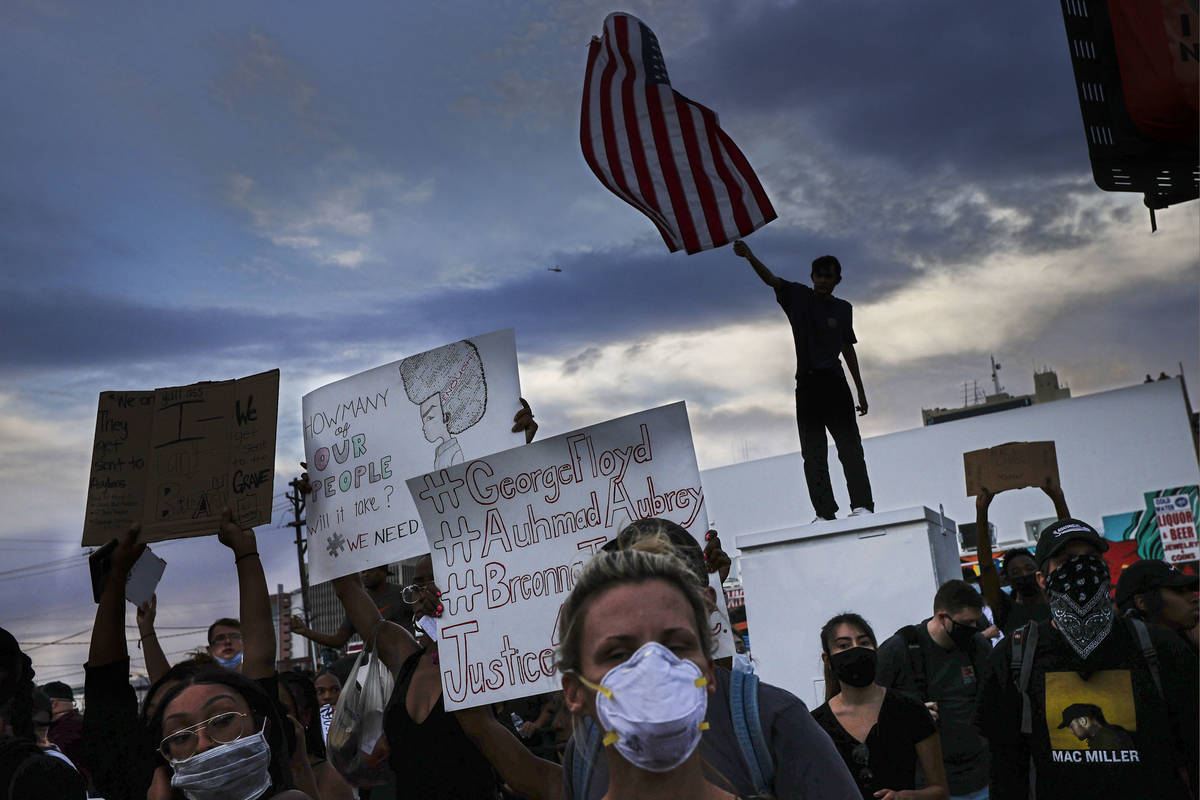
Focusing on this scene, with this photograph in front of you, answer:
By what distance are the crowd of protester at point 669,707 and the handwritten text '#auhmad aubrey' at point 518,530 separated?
0.59 feet

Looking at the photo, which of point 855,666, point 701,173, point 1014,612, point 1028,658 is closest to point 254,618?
point 855,666

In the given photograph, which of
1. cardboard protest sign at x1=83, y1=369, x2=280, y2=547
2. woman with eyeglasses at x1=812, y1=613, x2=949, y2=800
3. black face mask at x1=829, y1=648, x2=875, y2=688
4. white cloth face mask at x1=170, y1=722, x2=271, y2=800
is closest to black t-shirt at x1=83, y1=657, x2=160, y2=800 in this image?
white cloth face mask at x1=170, y1=722, x2=271, y2=800

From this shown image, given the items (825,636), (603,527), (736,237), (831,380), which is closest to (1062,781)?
(825,636)

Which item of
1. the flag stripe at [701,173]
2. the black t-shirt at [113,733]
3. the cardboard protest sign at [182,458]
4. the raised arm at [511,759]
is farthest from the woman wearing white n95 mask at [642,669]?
the flag stripe at [701,173]

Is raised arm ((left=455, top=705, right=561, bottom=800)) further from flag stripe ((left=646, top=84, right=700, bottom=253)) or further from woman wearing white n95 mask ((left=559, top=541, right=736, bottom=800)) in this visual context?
flag stripe ((left=646, top=84, right=700, bottom=253))

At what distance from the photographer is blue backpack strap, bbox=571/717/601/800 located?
2361mm

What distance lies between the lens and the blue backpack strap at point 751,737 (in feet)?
7.55

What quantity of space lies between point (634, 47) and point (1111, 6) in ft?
12.2

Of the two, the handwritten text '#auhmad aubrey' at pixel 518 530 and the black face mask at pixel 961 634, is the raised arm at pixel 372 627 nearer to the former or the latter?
the handwritten text '#auhmad aubrey' at pixel 518 530

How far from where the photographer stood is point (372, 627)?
476 cm

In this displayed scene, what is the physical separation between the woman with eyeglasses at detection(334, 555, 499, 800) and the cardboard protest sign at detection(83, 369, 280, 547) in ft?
3.94

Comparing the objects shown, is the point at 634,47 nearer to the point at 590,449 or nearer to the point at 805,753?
the point at 590,449

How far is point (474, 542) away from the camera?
4.47 m

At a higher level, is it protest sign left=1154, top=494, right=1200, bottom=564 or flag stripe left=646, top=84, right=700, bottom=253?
flag stripe left=646, top=84, right=700, bottom=253
